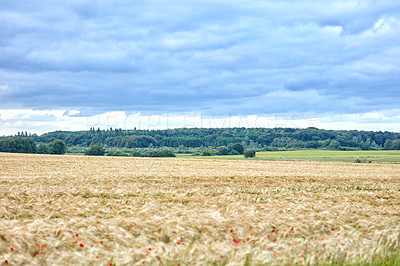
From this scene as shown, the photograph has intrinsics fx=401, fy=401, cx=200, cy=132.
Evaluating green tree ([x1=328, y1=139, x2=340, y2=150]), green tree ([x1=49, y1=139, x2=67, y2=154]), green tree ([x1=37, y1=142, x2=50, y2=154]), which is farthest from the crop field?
green tree ([x1=328, y1=139, x2=340, y2=150])

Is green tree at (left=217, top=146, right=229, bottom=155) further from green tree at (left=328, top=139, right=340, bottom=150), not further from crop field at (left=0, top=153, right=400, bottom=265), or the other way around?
crop field at (left=0, top=153, right=400, bottom=265)

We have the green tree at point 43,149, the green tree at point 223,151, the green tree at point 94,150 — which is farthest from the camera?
the green tree at point 223,151

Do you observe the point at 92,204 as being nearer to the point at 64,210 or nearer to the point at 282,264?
the point at 64,210

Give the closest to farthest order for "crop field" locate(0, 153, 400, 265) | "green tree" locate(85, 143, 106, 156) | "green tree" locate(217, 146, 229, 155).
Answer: "crop field" locate(0, 153, 400, 265), "green tree" locate(85, 143, 106, 156), "green tree" locate(217, 146, 229, 155)

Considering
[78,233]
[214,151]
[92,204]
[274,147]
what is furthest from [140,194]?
[274,147]

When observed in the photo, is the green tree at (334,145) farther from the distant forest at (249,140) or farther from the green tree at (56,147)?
the green tree at (56,147)

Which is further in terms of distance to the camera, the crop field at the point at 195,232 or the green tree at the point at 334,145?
the green tree at the point at 334,145

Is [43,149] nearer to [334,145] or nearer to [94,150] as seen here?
[94,150]

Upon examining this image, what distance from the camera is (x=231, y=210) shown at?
1535cm

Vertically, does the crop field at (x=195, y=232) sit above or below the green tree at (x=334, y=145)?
below

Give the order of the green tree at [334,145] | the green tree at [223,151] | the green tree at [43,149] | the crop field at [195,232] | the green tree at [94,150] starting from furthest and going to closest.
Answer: the green tree at [334,145] < the green tree at [223,151] < the green tree at [43,149] < the green tree at [94,150] < the crop field at [195,232]

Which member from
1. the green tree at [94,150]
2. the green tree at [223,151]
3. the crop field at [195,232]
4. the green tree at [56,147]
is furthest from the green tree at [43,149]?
the crop field at [195,232]

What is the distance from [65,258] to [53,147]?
122005mm

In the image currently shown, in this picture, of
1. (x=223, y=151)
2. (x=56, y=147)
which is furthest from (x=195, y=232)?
(x=56, y=147)
